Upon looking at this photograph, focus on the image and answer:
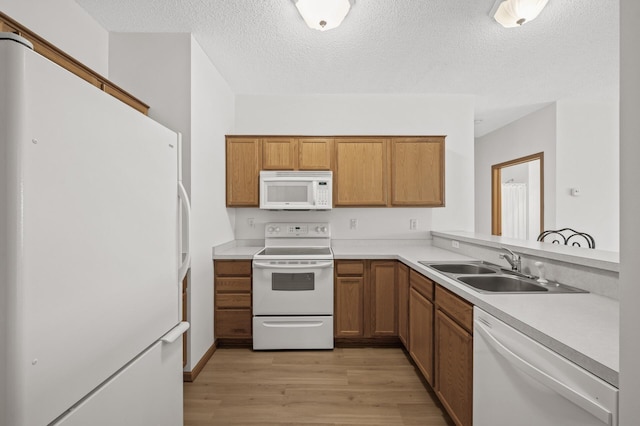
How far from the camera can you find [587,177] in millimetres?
3912

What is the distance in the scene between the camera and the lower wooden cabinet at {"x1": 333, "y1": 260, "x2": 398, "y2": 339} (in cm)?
285

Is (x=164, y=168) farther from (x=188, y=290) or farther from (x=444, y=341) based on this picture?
(x=444, y=341)

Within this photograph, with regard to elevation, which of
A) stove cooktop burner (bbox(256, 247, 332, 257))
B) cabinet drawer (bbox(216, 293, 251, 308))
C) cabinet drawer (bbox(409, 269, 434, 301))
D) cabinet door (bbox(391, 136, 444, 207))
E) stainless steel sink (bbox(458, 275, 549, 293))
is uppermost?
cabinet door (bbox(391, 136, 444, 207))

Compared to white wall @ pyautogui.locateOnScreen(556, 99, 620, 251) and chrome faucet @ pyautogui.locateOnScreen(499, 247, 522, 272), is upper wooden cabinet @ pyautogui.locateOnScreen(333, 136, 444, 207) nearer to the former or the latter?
chrome faucet @ pyautogui.locateOnScreen(499, 247, 522, 272)

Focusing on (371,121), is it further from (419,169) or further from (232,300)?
(232,300)

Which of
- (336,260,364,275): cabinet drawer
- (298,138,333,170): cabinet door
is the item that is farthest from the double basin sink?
(298,138,333,170): cabinet door

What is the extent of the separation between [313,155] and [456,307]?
2.08m

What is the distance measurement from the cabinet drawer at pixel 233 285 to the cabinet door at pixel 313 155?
4.17ft

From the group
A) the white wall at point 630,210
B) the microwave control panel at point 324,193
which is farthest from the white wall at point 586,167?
the white wall at point 630,210

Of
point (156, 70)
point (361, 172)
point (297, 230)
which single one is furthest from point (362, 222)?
point (156, 70)

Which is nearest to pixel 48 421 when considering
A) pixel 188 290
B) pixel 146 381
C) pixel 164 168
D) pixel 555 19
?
pixel 146 381

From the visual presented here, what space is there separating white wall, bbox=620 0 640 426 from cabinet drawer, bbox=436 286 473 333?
33.8 inches

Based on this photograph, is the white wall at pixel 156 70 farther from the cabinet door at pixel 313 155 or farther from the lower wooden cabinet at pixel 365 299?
the lower wooden cabinet at pixel 365 299

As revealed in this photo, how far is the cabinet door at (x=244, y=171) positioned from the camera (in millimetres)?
3184
